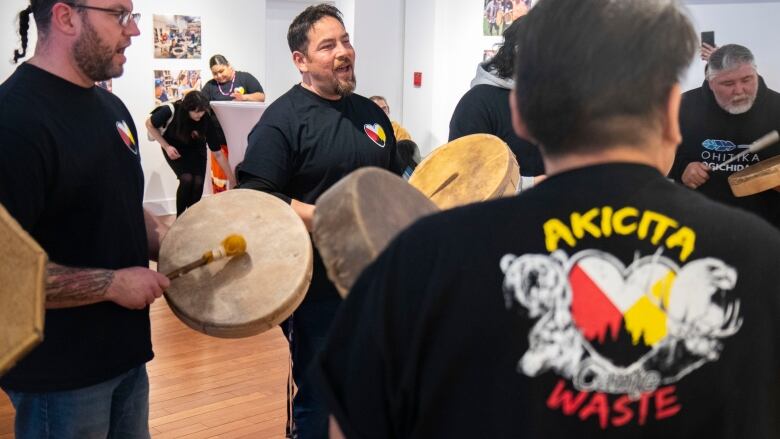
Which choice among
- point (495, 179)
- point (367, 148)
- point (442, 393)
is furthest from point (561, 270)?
point (367, 148)

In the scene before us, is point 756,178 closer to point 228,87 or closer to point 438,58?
point 438,58

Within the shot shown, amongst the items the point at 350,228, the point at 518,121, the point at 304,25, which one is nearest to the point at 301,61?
the point at 304,25

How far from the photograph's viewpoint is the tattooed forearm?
183 centimetres

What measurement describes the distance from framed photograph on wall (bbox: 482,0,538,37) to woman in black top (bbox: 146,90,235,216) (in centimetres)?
275

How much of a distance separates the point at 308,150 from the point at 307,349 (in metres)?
0.66

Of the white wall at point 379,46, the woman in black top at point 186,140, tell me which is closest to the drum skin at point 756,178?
the white wall at point 379,46

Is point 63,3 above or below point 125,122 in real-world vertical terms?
above

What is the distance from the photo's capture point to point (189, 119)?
790cm

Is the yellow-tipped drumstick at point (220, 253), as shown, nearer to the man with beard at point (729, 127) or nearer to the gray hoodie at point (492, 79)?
the gray hoodie at point (492, 79)

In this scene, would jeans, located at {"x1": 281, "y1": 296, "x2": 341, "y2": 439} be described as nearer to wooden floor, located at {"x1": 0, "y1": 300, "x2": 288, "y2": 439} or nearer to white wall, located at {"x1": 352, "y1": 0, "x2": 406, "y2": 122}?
wooden floor, located at {"x1": 0, "y1": 300, "x2": 288, "y2": 439}

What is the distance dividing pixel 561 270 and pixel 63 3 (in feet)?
5.12

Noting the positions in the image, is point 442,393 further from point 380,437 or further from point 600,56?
point 600,56

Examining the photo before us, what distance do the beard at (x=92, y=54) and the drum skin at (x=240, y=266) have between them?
0.45m

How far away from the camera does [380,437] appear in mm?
1005
